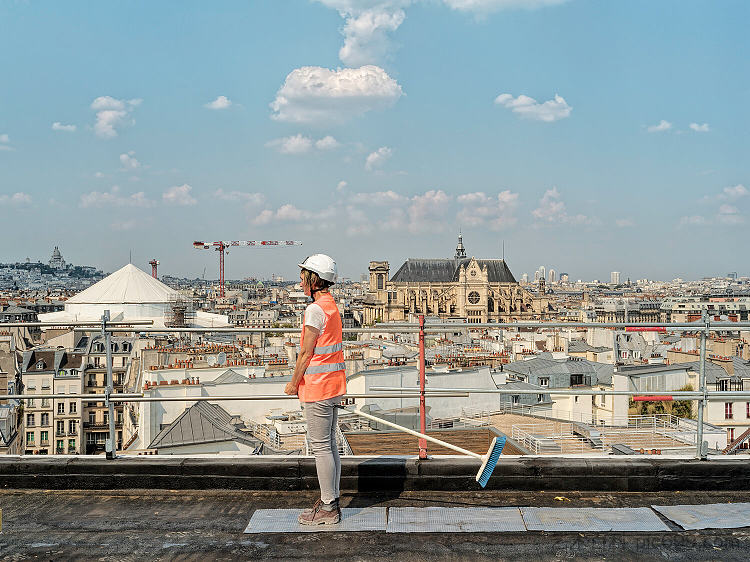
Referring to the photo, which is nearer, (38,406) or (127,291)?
(38,406)

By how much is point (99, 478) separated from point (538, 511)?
322cm

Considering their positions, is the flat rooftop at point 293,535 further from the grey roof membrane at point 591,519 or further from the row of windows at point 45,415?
the row of windows at point 45,415

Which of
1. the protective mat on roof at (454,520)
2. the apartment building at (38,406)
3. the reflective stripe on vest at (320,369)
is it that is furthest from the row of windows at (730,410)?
the apartment building at (38,406)

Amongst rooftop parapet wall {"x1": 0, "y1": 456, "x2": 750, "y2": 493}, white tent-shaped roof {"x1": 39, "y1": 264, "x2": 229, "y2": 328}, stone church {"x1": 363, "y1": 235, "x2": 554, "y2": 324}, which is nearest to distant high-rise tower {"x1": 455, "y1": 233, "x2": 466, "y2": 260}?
stone church {"x1": 363, "y1": 235, "x2": 554, "y2": 324}

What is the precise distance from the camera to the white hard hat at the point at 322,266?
183 inches

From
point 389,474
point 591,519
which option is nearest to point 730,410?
point 591,519

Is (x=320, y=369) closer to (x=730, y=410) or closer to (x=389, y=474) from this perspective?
(x=389, y=474)

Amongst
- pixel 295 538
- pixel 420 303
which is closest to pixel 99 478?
pixel 295 538

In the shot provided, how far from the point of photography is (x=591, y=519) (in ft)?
14.9

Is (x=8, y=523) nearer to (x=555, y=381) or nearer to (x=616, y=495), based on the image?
(x=616, y=495)

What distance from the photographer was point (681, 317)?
5517 inches

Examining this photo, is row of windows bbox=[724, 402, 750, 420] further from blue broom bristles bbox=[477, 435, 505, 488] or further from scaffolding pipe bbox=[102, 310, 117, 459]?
scaffolding pipe bbox=[102, 310, 117, 459]

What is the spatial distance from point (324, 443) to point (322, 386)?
382 mm

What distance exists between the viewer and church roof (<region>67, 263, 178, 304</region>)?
73562 mm
